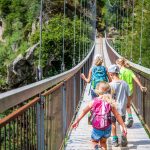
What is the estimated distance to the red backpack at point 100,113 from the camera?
18.2 ft

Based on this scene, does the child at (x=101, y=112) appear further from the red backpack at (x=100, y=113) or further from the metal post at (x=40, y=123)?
the metal post at (x=40, y=123)

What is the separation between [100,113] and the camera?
558 cm

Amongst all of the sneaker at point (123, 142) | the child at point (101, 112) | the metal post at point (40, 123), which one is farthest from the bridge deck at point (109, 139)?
the metal post at point (40, 123)

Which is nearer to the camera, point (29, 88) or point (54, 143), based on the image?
point (29, 88)

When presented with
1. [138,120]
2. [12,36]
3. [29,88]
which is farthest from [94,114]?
[12,36]

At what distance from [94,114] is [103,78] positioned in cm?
316

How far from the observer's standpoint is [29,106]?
3.81m

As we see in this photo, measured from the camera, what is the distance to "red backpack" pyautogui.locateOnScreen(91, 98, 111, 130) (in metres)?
5.56

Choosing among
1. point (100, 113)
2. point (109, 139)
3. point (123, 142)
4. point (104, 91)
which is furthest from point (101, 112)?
point (109, 139)

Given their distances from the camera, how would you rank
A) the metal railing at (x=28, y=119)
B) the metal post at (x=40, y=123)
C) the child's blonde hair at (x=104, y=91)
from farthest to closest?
the child's blonde hair at (x=104, y=91) → the metal post at (x=40, y=123) → the metal railing at (x=28, y=119)

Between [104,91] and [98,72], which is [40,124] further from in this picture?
[98,72]

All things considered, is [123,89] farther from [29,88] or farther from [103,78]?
[29,88]

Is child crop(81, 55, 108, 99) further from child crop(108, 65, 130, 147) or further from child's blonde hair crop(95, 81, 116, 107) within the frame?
child's blonde hair crop(95, 81, 116, 107)

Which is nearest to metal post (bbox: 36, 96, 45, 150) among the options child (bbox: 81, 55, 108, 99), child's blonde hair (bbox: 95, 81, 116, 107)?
child's blonde hair (bbox: 95, 81, 116, 107)
